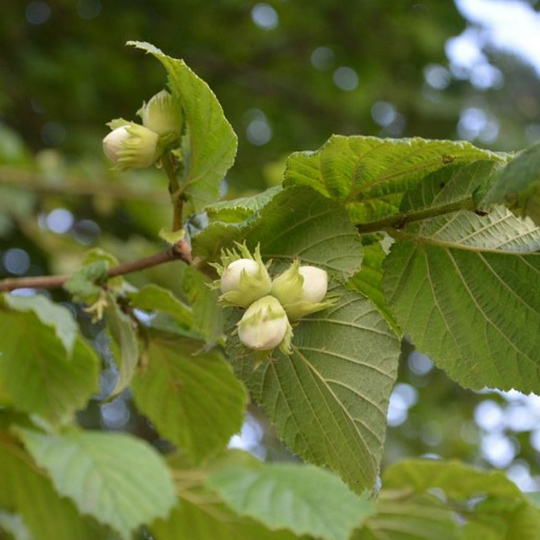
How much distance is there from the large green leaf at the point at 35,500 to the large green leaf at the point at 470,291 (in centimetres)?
97

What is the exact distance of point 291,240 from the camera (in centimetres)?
86

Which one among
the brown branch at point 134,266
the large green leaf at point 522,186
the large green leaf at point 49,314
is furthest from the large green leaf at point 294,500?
the large green leaf at point 522,186

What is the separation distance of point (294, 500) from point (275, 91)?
3.60 meters

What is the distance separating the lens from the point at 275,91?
4.88 meters

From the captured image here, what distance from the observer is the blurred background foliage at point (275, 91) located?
4.34 meters

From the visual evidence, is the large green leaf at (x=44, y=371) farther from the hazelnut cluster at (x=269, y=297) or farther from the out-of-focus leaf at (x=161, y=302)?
the hazelnut cluster at (x=269, y=297)

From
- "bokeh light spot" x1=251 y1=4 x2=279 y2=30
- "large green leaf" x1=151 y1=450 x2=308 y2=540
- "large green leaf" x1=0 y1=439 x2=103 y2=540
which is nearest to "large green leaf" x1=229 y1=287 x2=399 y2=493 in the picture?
"large green leaf" x1=151 y1=450 x2=308 y2=540

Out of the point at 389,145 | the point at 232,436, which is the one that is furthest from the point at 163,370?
the point at 389,145

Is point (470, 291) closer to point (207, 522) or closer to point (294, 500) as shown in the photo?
point (294, 500)

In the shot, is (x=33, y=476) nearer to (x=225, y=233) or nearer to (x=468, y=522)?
(x=468, y=522)

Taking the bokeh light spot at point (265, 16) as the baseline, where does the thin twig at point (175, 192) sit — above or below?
above

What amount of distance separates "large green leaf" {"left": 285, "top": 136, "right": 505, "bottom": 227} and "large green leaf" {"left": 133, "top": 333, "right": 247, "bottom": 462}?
377 mm

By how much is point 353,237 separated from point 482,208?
130 millimetres

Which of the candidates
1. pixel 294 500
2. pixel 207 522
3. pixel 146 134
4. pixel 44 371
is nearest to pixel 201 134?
pixel 146 134
